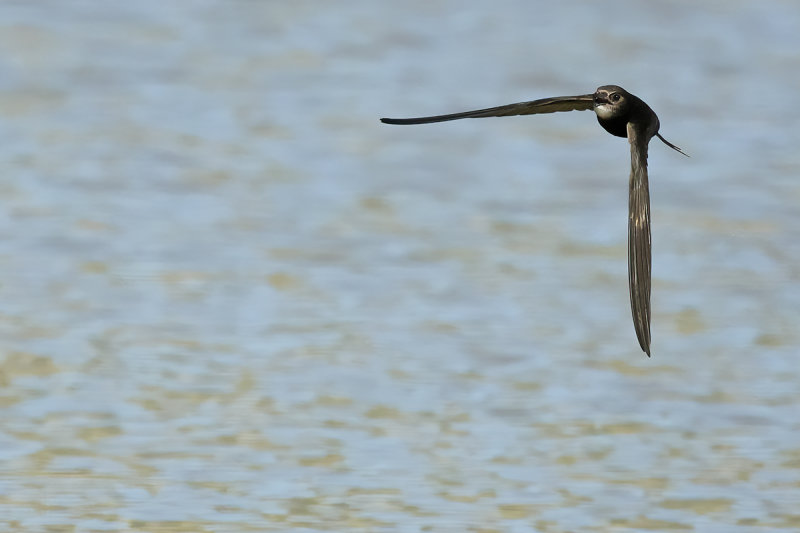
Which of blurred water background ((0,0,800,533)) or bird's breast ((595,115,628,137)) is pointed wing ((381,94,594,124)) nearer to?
bird's breast ((595,115,628,137))

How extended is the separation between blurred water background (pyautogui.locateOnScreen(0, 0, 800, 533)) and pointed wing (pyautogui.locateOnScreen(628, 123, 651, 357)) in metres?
2.02

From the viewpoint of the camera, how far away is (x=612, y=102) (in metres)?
4.68

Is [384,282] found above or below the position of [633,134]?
above

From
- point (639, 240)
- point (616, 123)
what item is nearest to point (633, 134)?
point (616, 123)

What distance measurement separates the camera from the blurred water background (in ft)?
21.8

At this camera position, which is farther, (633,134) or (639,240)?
(633,134)

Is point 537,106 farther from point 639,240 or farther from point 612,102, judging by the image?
point 639,240

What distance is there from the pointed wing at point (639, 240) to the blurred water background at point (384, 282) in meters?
2.02

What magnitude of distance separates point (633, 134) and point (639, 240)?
1.16 ft

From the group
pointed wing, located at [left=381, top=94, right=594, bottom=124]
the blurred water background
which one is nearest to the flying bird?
pointed wing, located at [left=381, top=94, right=594, bottom=124]

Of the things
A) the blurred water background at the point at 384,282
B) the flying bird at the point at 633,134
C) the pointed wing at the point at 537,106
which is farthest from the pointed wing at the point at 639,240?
the blurred water background at the point at 384,282

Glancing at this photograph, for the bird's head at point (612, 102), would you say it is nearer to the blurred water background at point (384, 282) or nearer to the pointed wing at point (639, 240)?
the pointed wing at point (639, 240)

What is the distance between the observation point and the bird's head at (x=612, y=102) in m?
4.68

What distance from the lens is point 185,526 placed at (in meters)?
6.14
